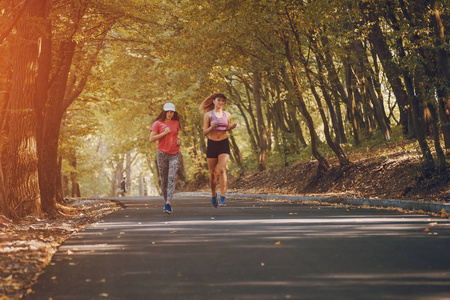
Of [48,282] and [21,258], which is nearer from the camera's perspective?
[48,282]

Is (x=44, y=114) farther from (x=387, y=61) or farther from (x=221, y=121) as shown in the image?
(x=387, y=61)

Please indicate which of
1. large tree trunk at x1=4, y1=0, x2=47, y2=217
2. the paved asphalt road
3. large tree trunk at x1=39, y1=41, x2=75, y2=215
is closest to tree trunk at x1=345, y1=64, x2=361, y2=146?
large tree trunk at x1=39, y1=41, x2=75, y2=215

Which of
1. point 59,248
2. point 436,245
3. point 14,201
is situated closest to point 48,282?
point 59,248

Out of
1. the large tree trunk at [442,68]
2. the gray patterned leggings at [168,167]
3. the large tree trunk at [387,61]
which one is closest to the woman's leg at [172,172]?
the gray patterned leggings at [168,167]

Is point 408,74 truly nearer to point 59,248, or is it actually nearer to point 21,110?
point 21,110

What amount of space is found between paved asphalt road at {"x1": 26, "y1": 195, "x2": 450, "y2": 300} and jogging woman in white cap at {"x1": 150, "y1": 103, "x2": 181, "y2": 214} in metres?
3.88

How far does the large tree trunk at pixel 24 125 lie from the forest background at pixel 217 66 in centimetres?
2

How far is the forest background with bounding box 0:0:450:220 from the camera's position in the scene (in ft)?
46.5

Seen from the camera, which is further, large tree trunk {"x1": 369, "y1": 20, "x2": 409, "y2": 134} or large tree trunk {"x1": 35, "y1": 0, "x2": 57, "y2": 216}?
large tree trunk {"x1": 369, "y1": 20, "x2": 409, "y2": 134}

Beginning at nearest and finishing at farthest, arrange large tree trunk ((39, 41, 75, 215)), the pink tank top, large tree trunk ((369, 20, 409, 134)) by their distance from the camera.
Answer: the pink tank top, large tree trunk ((39, 41, 75, 215)), large tree trunk ((369, 20, 409, 134))

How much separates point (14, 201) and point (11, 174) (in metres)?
0.54

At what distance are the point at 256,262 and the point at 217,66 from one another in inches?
846

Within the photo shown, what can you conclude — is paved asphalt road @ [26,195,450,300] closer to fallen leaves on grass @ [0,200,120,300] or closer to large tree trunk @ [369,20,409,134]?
fallen leaves on grass @ [0,200,120,300]

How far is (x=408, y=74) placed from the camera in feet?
53.9
